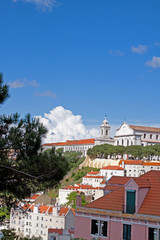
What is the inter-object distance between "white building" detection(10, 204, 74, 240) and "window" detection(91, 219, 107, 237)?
4134cm

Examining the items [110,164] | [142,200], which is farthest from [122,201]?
[110,164]

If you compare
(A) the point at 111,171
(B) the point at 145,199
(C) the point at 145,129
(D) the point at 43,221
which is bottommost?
(D) the point at 43,221

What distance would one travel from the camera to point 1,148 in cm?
1385

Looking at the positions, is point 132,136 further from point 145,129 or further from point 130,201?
point 130,201

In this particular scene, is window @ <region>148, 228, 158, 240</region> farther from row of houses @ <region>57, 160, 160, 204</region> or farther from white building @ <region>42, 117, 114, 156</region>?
white building @ <region>42, 117, 114, 156</region>

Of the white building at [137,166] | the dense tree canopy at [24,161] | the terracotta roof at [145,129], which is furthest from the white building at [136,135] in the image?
the dense tree canopy at [24,161]

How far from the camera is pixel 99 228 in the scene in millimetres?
17391

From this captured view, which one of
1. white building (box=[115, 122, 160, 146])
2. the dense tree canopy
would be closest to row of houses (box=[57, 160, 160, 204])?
white building (box=[115, 122, 160, 146])

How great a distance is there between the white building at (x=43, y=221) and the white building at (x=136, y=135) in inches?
2118

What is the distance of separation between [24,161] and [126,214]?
525 centimetres

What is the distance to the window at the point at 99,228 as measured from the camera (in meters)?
17.3

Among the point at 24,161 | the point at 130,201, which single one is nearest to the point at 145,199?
the point at 130,201

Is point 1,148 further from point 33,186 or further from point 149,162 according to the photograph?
point 149,162

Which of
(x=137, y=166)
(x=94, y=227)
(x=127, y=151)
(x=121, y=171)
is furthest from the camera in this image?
(x=127, y=151)
